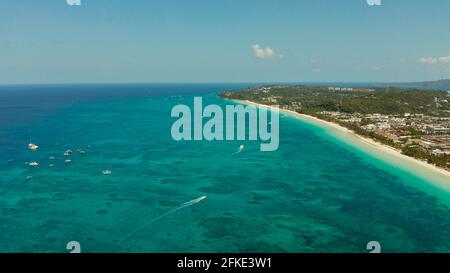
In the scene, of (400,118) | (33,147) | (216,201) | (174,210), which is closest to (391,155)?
(216,201)

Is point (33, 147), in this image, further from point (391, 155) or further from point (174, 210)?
A: point (391, 155)

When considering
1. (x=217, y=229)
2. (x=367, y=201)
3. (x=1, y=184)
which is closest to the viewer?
(x=217, y=229)

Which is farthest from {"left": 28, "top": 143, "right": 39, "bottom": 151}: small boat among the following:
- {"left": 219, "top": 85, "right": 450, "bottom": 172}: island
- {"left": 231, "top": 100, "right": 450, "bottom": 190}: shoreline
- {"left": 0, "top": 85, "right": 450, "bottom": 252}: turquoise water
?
{"left": 219, "top": 85, "right": 450, "bottom": 172}: island

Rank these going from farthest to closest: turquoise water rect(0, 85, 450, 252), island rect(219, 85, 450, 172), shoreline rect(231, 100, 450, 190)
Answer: island rect(219, 85, 450, 172), shoreline rect(231, 100, 450, 190), turquoise water rect(0, 85, 450, 252)

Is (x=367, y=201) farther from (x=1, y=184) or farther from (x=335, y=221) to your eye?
(x=1, y=184)

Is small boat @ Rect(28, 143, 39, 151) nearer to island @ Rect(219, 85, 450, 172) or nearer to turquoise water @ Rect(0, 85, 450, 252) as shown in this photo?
turquoise water @ Rect(0, 85, 450, 252)

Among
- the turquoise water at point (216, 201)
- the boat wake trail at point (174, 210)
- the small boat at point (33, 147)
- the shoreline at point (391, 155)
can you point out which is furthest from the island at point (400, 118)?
the small boat at point (33, 147)

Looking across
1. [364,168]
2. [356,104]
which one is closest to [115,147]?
[364,168]

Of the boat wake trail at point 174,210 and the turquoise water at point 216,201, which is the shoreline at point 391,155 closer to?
the turquoise water at point 216,201
